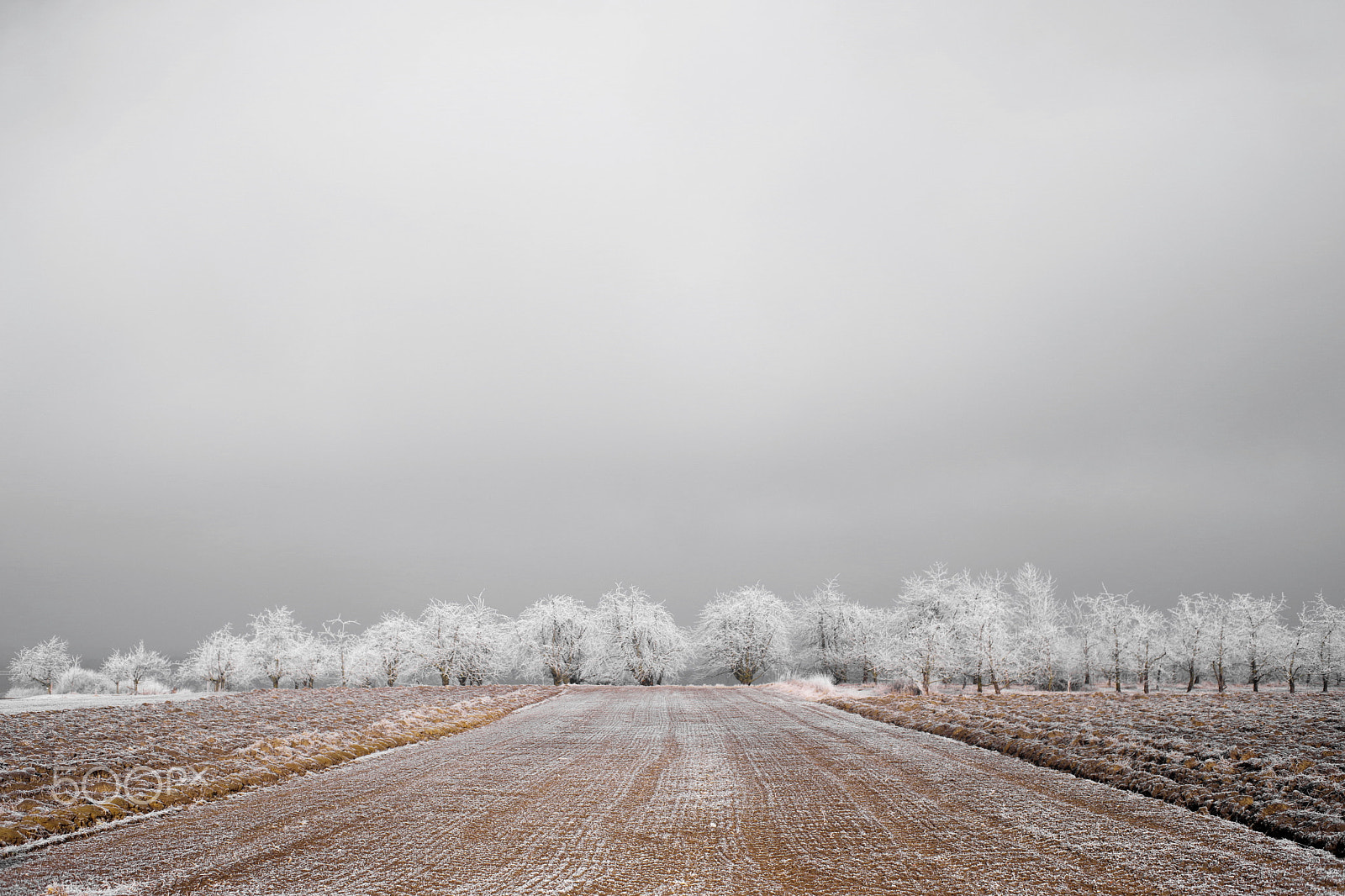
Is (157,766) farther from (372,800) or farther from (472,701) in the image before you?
(472,701)

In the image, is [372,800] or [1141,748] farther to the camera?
[1141,748]

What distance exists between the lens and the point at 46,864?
261 inches

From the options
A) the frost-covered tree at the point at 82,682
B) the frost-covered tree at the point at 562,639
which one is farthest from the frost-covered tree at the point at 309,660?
the frost-covered tree at the point at 82,682

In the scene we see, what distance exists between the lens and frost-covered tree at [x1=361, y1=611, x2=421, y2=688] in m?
73.9

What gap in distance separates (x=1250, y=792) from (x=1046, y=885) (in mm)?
5668

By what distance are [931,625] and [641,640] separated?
33.9m

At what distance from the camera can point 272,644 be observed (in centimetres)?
8406

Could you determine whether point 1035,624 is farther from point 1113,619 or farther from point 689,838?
point 689,838

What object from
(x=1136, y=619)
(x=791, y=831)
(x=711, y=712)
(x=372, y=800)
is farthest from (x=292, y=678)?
(x=1136, y=619)

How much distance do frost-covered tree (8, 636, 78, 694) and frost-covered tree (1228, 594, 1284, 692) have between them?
158205 mm

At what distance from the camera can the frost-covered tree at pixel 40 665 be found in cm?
9231

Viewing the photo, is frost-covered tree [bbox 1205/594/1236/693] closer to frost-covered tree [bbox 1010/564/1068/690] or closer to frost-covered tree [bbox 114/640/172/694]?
frost-covered tree [bbox 1010/564/1068/690]

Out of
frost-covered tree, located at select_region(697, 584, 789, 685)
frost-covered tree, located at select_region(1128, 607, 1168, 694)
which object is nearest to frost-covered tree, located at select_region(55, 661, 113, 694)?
frost-covered tree, located at select_region(697, 584, 789, 685)

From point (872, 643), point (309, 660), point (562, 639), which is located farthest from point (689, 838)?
point (309, 660)
